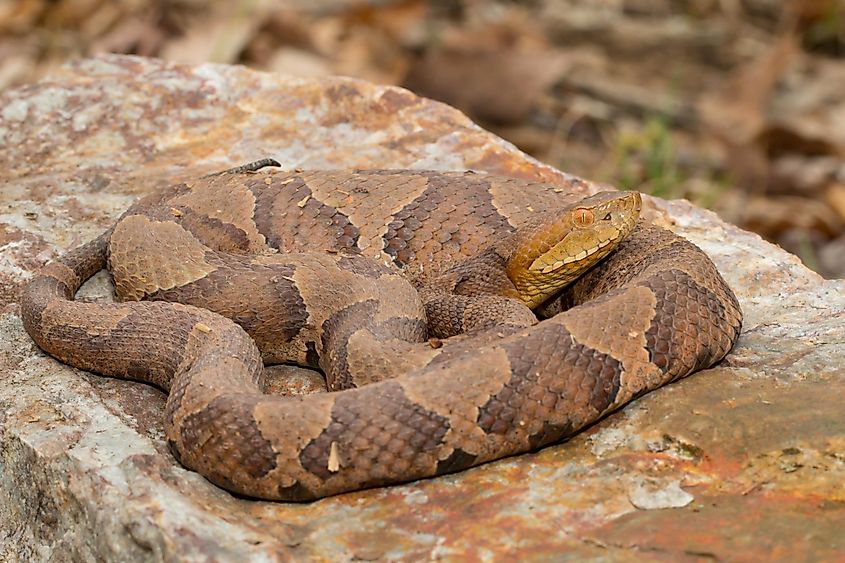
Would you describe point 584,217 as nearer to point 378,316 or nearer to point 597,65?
point 378,316

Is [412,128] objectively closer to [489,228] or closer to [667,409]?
[489,228]

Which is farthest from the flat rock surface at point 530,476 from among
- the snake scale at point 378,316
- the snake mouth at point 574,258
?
the snake mouth at point 574,258

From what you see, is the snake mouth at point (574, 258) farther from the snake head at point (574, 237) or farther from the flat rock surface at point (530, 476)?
the flat rock surface at point (530, 476)

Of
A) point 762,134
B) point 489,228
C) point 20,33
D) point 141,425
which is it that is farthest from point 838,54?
point 141,425

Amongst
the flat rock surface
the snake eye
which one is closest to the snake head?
the snake eye

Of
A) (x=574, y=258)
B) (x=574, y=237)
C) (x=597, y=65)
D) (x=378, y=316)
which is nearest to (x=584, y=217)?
(x=574, y=237)

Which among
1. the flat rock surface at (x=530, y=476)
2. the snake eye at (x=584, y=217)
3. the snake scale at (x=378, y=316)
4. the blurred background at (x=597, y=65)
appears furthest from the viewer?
the blurred background at (x=597, y=65)
